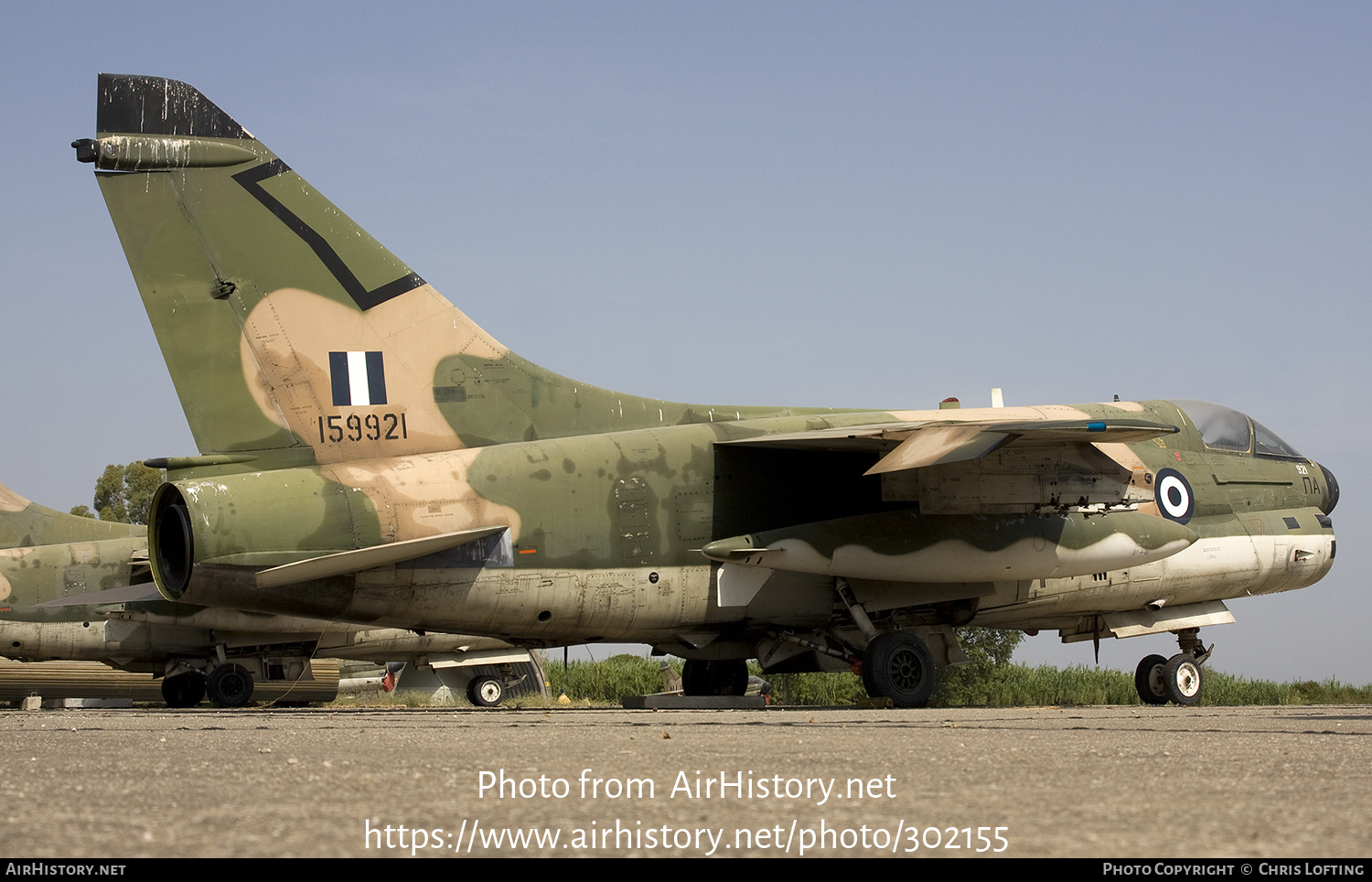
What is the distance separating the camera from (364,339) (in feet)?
41.4

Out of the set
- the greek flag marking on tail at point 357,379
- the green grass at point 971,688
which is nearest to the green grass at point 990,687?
the green grass at point 971,688

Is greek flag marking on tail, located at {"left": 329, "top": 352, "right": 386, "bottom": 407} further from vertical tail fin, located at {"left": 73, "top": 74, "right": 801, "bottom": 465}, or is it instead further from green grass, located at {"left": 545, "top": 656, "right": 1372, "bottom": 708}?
green grass, located at {"left": 545, "top": 656, "right": 1372, "bottom": 708}

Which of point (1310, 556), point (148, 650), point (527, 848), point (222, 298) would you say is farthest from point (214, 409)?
point (1310, 556)

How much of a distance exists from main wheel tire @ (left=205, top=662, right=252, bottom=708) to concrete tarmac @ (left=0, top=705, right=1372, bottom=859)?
1262 centimetres

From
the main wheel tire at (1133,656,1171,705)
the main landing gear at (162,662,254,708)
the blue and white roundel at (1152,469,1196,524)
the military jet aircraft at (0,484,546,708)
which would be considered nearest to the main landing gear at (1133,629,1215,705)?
the main wheel tire at (1133,656,1171,705)

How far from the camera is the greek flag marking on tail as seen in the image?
12.5 m

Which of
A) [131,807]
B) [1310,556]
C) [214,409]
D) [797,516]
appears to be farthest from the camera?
[1310,556]

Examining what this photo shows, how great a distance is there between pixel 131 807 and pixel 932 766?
338 cm

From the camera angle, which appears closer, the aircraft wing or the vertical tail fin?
the aircraft wing

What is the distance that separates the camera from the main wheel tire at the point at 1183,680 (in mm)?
15672

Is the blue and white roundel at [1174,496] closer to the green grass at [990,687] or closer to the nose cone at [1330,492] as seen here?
the nose cone at [1330,492]

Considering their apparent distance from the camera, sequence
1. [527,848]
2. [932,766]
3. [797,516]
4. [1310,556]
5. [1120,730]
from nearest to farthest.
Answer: [527,848] → [932,766] → [1120,730] → [797,516] → [1310,556]

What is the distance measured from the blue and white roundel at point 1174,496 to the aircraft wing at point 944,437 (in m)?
2.82

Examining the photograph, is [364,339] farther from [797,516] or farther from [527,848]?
[527,848]
